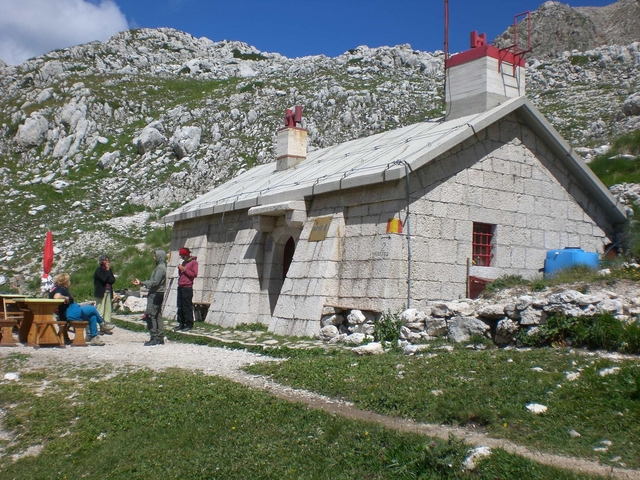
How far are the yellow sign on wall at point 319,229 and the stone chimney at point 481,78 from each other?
165 inches

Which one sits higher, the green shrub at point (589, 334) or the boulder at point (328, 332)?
the green shrub at point (589, 334)

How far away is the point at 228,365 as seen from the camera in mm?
9422

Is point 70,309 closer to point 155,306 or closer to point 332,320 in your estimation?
point 155,306

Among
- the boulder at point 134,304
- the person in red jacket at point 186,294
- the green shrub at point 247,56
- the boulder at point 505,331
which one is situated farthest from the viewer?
the green shrub at point 247,56

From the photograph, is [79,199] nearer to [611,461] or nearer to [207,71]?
[207,71]

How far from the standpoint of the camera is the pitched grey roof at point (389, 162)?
12000mm

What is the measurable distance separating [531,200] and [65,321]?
10.00 m

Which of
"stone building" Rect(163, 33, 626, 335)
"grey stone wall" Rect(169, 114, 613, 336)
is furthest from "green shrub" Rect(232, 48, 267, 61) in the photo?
"grey stone wall" Rect(169, 114, 613, 336)

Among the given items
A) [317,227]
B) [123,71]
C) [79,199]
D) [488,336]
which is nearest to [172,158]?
[79,199]

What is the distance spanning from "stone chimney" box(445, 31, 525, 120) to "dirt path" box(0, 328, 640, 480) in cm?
→ 779

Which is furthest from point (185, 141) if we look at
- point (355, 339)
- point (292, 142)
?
point (355, 339)

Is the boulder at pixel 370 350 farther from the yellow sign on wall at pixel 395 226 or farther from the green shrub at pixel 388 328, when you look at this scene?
the yellow sign on wall at pixel 395 226

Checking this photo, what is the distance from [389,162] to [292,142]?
7.93 meters

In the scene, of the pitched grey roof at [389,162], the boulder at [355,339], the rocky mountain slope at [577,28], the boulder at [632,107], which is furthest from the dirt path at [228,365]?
the rocky mountain slope at [577,28]
